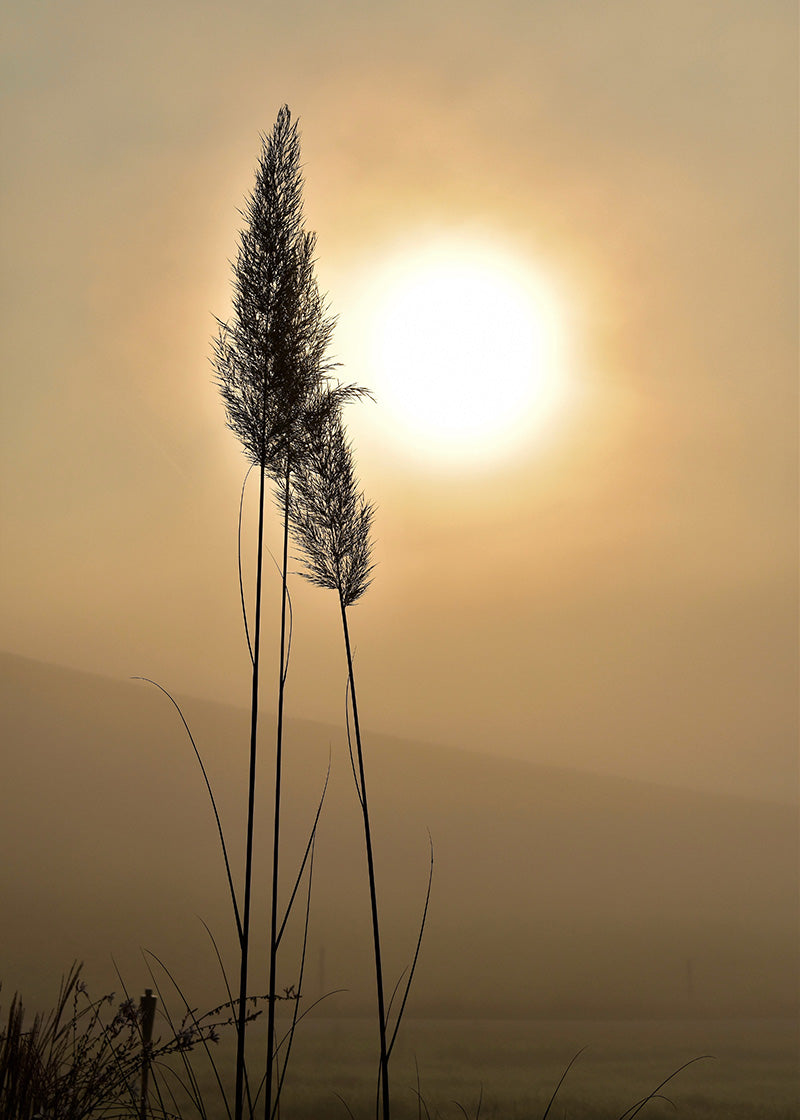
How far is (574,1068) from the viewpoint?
45.0ft

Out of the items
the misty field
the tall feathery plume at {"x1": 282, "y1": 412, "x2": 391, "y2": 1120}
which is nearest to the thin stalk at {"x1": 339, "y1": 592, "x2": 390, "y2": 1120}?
the tall feathery plume at {"x1": 282, "y1": 412, "x2": 391, "y2": 1120}

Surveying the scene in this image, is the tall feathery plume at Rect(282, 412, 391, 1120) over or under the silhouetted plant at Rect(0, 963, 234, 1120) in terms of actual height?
over

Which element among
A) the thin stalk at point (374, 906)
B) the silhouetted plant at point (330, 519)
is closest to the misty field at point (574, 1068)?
the thin stalk at point (374, 906)

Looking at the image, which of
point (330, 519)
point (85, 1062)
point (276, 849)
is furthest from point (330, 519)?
point (85, 1062)

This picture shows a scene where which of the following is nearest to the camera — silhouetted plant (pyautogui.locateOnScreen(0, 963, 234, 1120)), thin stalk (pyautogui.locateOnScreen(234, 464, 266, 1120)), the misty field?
thin stalk (pyautogui.locateOnScreen(234, 464, 266, 1120))

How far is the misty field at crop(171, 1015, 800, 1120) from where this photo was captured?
10.3 metres

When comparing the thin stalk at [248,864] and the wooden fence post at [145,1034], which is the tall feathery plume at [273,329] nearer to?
the thin stalk at [248,864]

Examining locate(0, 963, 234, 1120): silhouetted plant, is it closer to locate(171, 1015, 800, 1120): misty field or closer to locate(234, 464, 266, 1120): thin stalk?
locate(234, 464, 266, 1120): thin stalk

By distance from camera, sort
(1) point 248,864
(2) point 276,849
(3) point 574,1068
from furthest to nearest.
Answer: (3) point 574,1068 → (2) point 276,849 → (1) point 248,864

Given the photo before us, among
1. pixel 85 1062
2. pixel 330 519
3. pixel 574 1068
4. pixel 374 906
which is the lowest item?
pixel 574 1068

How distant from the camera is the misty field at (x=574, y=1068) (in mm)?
10273

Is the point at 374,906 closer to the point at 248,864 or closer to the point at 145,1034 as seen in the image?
the point at 248,864

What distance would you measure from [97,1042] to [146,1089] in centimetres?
18

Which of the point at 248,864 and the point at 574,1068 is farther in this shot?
the point at 574,1068
